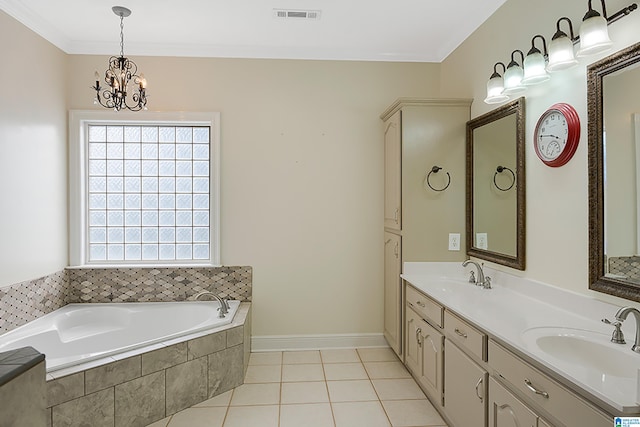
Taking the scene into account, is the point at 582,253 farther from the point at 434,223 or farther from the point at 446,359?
the point at 434,223

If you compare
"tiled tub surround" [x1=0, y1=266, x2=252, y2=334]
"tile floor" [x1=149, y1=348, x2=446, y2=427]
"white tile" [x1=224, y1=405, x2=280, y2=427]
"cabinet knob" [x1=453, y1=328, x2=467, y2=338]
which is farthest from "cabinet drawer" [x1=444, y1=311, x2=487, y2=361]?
"tiled tub surround" [x1=0, y1=266, x2=252, y2=334]

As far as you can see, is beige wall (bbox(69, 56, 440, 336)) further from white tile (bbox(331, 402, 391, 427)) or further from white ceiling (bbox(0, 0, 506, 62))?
white tile (bbox(331, 402, 391, 427))

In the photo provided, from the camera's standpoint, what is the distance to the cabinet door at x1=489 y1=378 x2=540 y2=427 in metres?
1.50

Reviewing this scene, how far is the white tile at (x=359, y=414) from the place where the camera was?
95.7 inches

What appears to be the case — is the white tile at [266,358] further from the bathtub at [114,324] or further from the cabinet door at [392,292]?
the cabinet door at [392,292]

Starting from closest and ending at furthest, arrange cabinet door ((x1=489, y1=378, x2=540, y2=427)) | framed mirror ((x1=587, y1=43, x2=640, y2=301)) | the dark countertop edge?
the dark countertop edge, cabinet door ((x1=489, y1=378, x2=540, y2=427)), framed mirror ((x1=587, y1=43, x2=640, y2=301))

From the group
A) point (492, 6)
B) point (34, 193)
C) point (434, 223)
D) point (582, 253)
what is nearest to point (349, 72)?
point (492, 6)

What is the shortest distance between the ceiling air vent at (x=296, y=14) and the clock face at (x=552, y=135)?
178cm

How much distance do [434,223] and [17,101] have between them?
3271 millimetres

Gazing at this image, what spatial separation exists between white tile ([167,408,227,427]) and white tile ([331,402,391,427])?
2.50 ft

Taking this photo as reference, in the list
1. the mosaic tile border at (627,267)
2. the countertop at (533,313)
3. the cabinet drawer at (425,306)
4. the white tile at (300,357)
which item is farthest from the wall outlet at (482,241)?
the white tile at (300,357)

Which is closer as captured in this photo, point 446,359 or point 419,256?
point 446,359

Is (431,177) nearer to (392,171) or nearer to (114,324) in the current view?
(392,171)

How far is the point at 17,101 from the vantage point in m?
2.79
